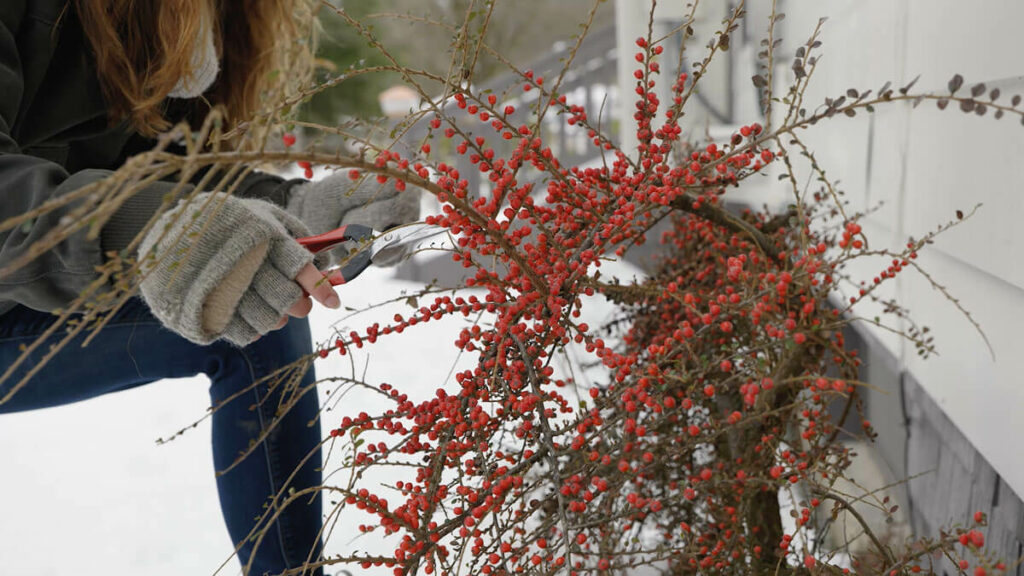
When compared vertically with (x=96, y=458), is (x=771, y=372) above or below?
below

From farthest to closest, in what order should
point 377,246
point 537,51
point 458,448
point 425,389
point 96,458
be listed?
point 537,51
point 425,389
point 96,458
point 377,246
point 458,448

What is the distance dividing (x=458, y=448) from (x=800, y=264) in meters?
0.30

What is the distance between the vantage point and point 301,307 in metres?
0.73

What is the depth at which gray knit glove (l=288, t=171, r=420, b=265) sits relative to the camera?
1005 millimetres

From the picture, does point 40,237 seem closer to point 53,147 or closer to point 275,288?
point 275,288

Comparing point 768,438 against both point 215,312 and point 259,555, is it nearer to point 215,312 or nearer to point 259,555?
point 215,312

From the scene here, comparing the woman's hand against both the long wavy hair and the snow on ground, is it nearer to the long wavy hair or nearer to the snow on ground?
the long wavy hair

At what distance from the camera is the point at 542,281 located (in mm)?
629

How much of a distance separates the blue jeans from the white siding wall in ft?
2.48

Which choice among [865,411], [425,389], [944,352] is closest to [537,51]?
[425,389]

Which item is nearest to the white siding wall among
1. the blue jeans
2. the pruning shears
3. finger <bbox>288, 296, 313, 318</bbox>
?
the pruning shears

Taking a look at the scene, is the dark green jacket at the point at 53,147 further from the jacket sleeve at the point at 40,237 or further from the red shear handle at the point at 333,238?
the red shear handle at the point at 333,238

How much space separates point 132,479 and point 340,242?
1.32 m

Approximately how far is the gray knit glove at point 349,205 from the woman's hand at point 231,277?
0.28 meters
